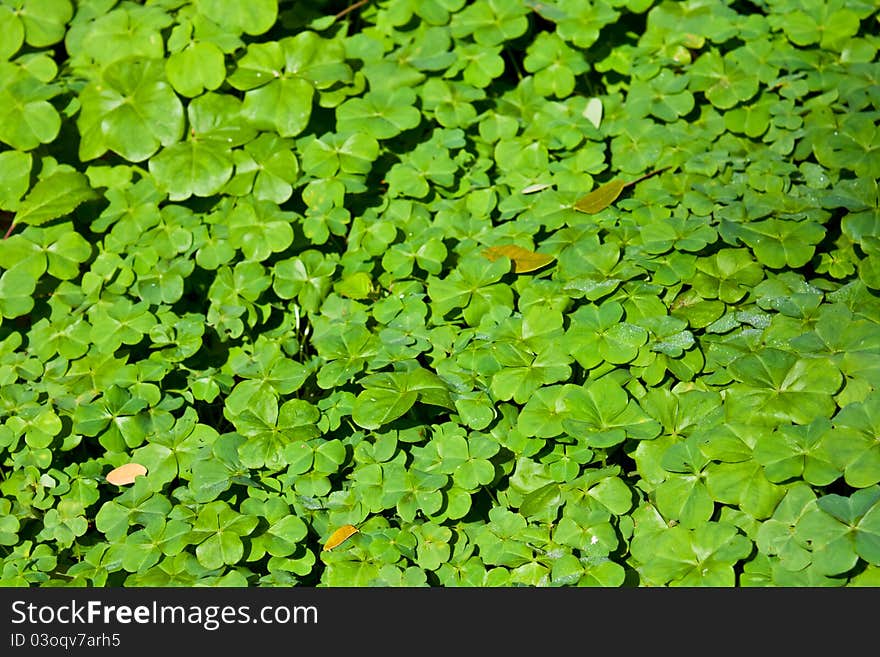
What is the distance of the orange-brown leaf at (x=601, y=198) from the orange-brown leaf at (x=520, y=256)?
0.26 metres

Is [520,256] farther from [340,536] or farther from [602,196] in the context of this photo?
[340,536]

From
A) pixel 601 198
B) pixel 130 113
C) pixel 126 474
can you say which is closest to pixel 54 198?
pixel 130 113

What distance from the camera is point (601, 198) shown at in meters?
2.90

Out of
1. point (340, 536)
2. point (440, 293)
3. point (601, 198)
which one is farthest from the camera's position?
point (601, 198)

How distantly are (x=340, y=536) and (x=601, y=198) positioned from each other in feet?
4.41

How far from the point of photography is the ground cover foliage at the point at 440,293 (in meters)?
2.18

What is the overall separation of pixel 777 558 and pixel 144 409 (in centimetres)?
168

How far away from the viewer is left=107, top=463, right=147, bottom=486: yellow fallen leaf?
2.45 meters

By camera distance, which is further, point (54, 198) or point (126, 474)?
point (54, 198)

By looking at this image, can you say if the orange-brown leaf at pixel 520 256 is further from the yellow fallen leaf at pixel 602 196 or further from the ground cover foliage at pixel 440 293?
the yellow fallen leaf at pixel 602 196

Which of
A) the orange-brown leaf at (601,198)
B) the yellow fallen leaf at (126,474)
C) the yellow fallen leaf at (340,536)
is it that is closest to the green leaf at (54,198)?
the yellow fallen leaf at (126,474)

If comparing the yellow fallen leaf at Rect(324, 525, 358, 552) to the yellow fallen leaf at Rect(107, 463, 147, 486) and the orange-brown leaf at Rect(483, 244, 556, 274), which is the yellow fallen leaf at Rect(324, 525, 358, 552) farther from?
the orange-brown leaf at Rect(483, 244, 556, 274)

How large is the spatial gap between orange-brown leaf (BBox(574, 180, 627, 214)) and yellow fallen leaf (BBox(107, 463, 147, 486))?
1.49 m
